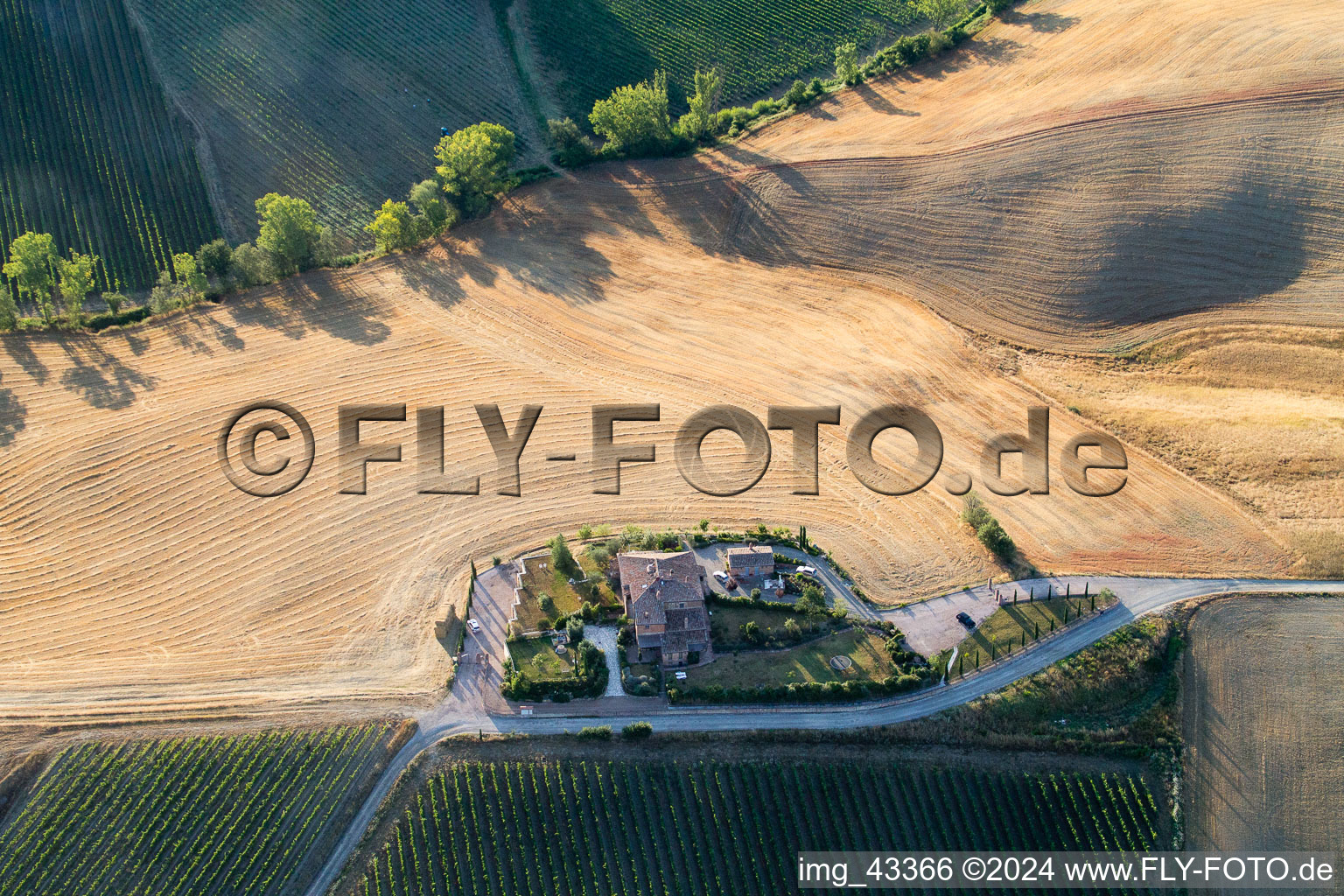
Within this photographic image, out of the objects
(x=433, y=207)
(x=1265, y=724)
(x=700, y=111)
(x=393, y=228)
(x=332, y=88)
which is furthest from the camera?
(x=332, y=88)

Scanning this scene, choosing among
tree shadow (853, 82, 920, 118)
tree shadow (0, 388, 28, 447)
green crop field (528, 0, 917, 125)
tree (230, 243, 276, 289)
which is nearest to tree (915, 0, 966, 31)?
green crop field (528, 0, 917, 125)

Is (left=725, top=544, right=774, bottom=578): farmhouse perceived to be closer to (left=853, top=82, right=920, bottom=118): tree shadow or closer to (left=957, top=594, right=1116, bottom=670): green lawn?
(left=957, top=594, right=1116, bottom=670): green lawn

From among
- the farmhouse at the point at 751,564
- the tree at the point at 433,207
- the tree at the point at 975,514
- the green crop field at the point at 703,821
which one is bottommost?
the green crop field at the point at 703,821

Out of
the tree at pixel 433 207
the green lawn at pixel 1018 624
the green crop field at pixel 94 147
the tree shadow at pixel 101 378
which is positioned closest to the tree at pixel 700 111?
the tree at pixel 433 207

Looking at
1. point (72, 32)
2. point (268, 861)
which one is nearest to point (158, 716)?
point (268, 861)

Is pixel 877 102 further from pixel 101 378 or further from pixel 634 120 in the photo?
pixel 101 378

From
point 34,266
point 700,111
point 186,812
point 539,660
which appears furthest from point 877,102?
point 186,812

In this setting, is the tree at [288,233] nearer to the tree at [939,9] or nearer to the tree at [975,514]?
the tree at [975,514]
